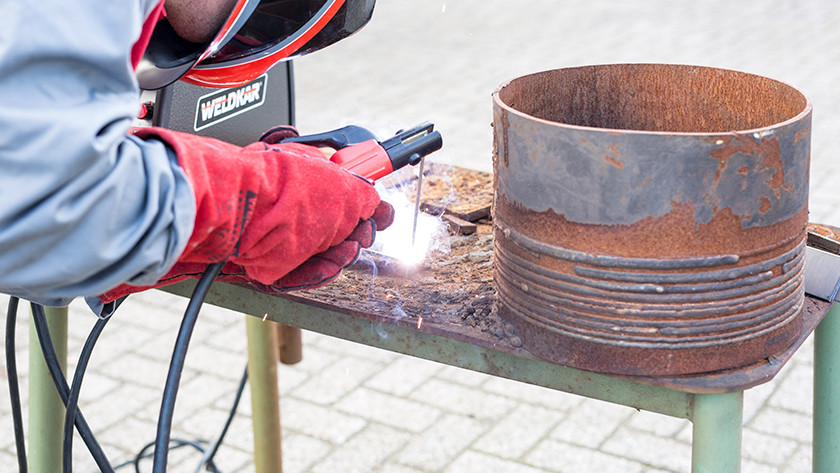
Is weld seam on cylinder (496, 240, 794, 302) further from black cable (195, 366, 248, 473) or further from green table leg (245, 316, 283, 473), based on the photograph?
black cable (195, 366, 248, 473)

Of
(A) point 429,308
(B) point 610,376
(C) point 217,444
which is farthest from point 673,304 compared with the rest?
(C) point 217,444

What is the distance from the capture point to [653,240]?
3.51 feet

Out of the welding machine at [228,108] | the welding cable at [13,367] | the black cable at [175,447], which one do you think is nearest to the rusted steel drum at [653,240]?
the welding machine at [228,108]

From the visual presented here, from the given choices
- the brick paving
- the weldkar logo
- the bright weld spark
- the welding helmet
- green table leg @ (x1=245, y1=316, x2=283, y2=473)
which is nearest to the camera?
the welding helmet

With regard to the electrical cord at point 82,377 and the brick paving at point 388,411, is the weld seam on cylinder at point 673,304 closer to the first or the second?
the electrical cord at point 82,377

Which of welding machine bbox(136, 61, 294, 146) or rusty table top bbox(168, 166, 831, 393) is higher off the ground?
welding machine bbox(136, 61, 294, 146)

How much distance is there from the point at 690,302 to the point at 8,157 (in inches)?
30.9

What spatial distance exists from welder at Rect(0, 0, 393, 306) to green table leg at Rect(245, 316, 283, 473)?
770 mm

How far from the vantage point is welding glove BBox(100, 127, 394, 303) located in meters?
1.03

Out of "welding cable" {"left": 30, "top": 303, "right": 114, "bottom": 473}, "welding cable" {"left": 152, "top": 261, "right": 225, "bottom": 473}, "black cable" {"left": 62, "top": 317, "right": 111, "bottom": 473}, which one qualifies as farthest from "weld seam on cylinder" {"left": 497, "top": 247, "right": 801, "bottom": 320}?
"welding cable" {"left": 30, "top": 303, "right": 114, "bottom": 473}

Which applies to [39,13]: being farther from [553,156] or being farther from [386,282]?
[386,282]

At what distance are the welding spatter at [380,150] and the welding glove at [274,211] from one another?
8cm

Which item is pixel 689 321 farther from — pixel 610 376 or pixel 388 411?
pixel 388 411

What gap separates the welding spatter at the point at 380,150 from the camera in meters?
1.32
